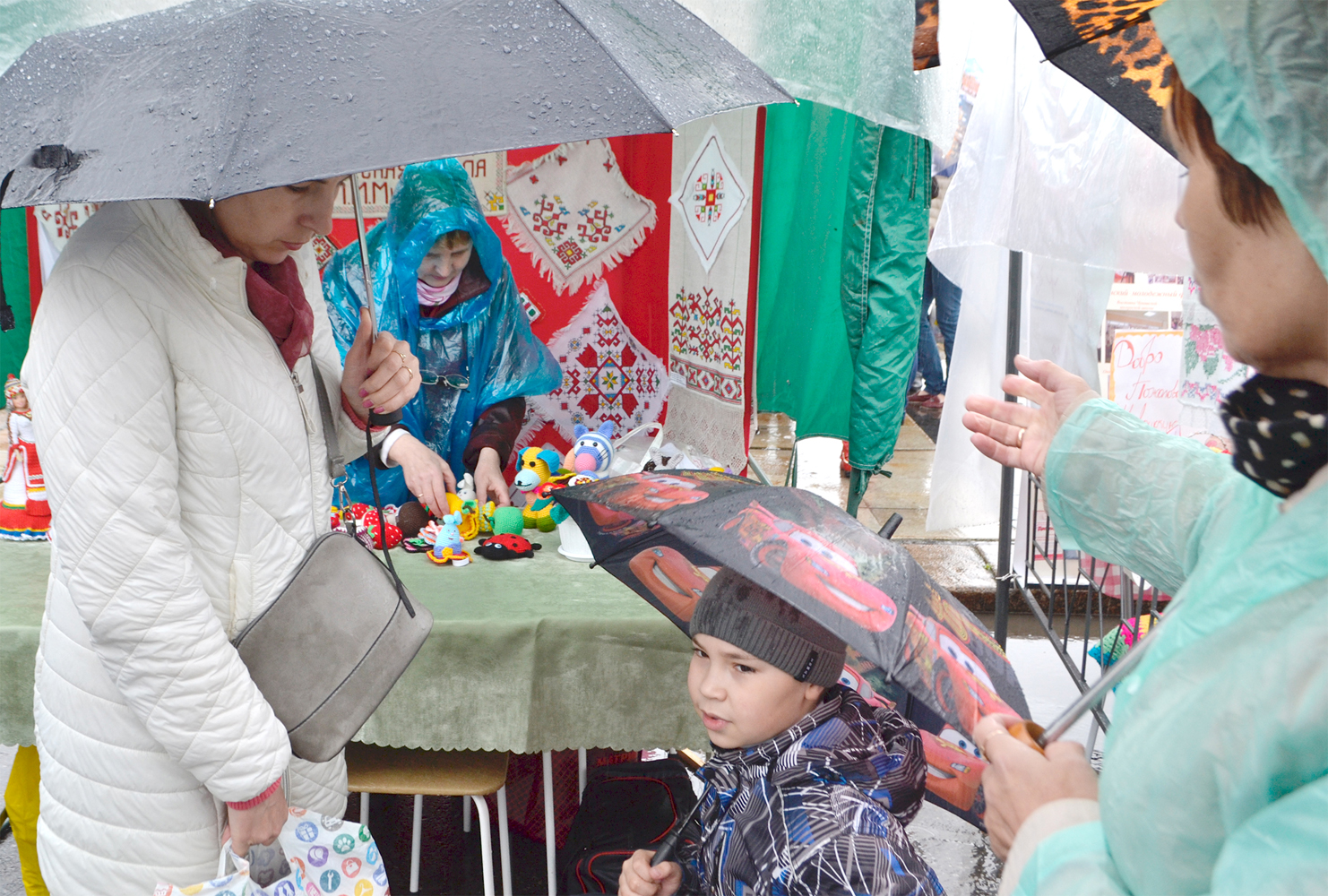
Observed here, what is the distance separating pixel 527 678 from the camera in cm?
222

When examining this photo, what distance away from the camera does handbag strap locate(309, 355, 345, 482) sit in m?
1.72

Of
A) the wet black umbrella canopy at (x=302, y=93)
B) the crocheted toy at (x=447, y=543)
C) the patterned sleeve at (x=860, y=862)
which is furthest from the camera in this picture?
the crocheted toy at (x=447, y=543)

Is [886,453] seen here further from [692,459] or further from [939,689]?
[939,689]

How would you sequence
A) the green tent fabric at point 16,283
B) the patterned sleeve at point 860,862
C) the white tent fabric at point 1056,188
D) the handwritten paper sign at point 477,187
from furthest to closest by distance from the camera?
the handwritten paper sign at point 477,187, the green tent fabric at point 16,283, the white tent fabric at point 1056,188, the patterned sleeve at point 860,862

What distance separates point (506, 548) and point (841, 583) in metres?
→ 1.35

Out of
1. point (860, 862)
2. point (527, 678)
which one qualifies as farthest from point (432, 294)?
point (860, 862)

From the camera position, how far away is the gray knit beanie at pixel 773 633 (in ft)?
5.32

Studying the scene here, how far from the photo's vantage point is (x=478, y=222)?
3.25 m

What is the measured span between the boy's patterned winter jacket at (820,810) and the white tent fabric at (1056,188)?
170 centimetres

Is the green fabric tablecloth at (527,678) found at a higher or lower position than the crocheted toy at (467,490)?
lower

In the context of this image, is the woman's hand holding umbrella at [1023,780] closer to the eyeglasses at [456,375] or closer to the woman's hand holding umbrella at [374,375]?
the woman's hand holding umbrella at [374,375]

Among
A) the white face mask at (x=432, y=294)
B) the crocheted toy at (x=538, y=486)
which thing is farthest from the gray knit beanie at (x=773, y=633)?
the white face mask at (x=432, y=294)

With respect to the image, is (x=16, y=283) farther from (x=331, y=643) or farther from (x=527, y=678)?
(x=331, y=643)

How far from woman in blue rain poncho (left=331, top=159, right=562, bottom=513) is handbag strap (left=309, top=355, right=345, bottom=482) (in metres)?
1.37
